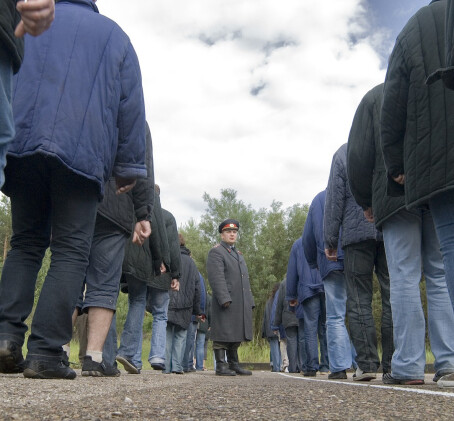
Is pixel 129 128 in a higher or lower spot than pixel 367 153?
lower

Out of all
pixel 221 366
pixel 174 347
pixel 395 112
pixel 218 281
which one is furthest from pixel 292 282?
pixel 395 112

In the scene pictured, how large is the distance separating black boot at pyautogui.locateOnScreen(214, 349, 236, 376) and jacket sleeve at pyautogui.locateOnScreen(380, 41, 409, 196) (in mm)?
4406

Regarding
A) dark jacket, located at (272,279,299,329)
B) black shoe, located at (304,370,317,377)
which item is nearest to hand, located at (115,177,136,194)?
black shoe, located at (304,370,317,377)

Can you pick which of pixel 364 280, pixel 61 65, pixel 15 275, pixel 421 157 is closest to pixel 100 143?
pixel 61 65

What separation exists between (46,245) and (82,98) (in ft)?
2.77

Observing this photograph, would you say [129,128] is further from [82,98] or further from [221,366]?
[221,366]

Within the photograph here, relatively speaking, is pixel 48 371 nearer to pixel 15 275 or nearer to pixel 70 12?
pixel 15 275

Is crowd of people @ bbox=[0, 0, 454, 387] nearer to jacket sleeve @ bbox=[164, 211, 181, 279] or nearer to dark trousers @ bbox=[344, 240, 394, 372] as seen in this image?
dark trousers @ bbox=[344, 240, 394, 372]

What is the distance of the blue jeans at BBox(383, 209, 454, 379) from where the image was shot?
386cm

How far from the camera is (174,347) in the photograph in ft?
29.3

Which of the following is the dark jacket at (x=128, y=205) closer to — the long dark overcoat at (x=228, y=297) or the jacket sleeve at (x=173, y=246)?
the jacket sleeve at (x=173, y=246)

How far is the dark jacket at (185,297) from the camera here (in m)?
8.79

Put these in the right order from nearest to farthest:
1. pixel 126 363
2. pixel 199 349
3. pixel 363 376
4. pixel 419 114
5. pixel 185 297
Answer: pixel 419 114
pixel 363 376
pixel 126 363
pixel 185 297
pixel 199 349

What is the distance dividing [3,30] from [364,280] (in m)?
3.93
